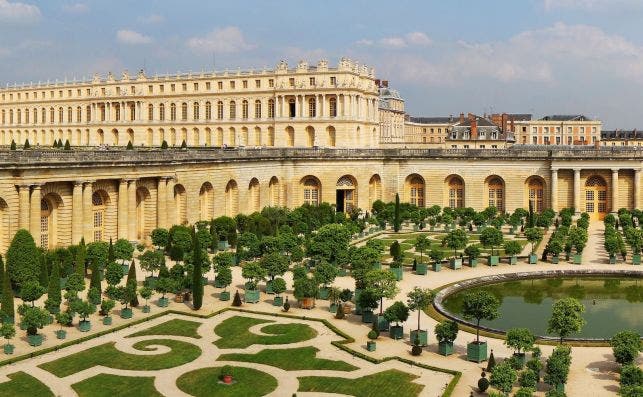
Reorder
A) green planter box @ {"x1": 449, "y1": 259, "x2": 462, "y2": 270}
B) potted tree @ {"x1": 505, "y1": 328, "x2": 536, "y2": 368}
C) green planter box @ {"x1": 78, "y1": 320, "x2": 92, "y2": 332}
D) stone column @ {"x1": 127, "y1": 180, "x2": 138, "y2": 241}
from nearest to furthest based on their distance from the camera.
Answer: potted tree @ {"x1": 505, "y1": 328, "x2": 536, "y2": 368} < green planter box @ {"x1": 78, "y1": 320, "x2": 92, "y2": 332} < green planter box @ {"x1": 449, "y1": 259, "x2": 462, "y2": 270} < stone column @ {"x1": 127, "y1": 180, "x2": 138, "y2": 241}

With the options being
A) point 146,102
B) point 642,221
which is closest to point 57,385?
point 642,221

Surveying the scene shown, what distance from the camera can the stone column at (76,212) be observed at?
45.7 metres

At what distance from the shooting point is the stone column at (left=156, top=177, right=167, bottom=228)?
53.1 m

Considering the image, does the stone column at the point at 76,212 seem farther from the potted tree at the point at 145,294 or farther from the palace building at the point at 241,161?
the potted tree at the point at 145,294

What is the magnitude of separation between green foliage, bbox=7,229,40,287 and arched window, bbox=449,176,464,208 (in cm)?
4606

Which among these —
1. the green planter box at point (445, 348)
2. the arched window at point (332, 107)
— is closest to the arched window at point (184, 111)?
the arched window at point (332, 107)

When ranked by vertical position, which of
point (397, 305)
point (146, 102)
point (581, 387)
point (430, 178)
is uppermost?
point (146, 102)

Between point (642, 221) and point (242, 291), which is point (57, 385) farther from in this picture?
point (642, 221)

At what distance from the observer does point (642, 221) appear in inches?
2530

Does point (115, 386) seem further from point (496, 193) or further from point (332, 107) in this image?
point (332, 107)

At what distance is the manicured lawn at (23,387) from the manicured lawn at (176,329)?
6.06 meters

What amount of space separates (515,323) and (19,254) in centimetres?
2455

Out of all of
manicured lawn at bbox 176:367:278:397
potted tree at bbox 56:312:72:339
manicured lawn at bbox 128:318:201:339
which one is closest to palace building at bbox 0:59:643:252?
potted tree at bbox 56:312:72:339

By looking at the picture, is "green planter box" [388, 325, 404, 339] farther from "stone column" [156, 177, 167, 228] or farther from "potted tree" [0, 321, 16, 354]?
"stone column" [156, 177, 167, 228]
